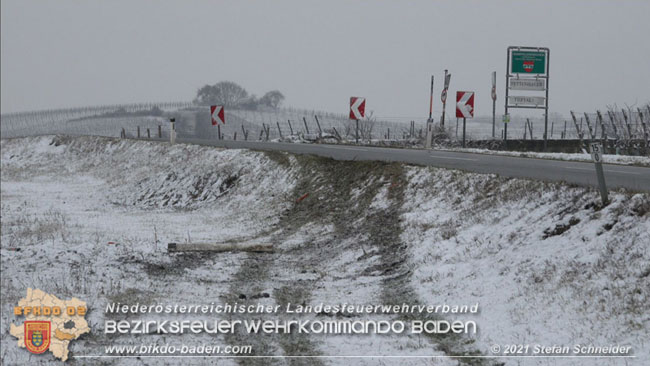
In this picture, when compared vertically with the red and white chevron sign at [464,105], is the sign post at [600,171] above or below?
below

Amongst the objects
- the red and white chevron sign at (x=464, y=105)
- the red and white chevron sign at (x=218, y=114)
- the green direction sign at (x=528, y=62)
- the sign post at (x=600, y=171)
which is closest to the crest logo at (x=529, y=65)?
the green direction sign at (x=528, y=62)

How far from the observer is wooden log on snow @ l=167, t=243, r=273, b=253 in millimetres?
11977

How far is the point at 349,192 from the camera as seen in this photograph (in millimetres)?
16781

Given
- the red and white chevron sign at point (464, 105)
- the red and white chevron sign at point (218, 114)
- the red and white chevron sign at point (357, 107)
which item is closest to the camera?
the red and white chevron sign at point (464, 105)

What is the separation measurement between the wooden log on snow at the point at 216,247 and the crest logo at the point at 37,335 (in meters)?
5.00

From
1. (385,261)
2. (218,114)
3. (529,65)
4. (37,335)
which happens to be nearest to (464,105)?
(529,65)

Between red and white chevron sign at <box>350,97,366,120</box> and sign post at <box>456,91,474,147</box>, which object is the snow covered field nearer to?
sign post at <box>456,91,474,147</box>

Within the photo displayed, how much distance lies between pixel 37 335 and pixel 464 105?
24186 millimetres

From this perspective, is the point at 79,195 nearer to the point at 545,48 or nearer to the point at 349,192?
the point at 349,192

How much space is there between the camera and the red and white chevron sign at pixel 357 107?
→ 107ft

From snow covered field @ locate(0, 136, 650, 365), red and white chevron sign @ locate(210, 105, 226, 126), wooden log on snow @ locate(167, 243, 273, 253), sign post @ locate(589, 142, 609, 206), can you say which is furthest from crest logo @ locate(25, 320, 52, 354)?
red and white chevron sign @ locate(210, 105, 226, 126)

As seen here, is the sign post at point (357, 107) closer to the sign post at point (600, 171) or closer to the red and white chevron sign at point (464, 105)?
the red and white chevron sign at point (464, 105)

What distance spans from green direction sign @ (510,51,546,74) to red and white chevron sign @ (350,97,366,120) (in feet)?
25.2

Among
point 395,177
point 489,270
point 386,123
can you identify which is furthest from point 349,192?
point 386,123
